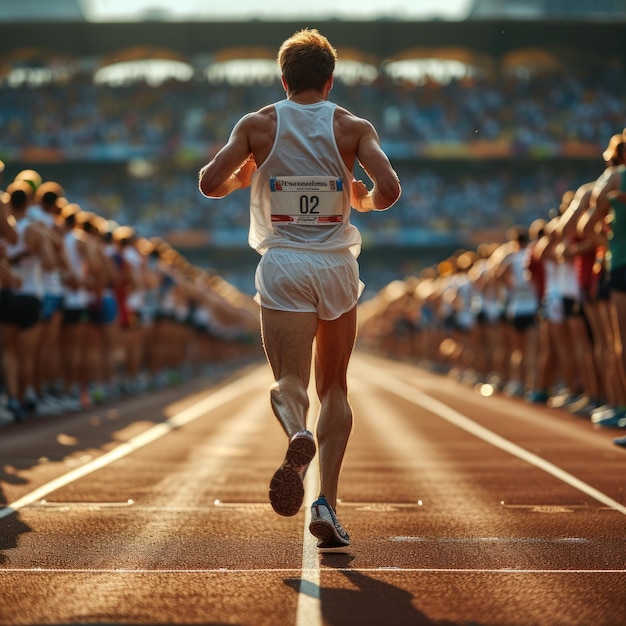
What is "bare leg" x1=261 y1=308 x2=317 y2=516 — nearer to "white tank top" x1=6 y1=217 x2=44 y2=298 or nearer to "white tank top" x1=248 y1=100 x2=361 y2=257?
"white tank top" x1=248 y1=100 x2=361 y2=257

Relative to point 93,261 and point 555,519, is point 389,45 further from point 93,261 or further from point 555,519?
point 555,519

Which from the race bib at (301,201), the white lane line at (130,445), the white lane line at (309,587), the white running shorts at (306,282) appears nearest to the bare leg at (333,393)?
the white running shorts at (306,282)

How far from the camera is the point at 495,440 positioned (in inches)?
502

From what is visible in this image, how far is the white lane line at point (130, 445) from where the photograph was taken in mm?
8203

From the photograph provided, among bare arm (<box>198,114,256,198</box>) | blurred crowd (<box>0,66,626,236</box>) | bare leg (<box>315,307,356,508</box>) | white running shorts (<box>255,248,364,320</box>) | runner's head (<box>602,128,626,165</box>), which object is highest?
blurred crowd (<box>0,66,626,236</box>)

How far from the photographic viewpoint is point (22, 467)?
10.2 m

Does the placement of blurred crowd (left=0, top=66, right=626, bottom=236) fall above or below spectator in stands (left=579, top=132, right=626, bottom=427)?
above

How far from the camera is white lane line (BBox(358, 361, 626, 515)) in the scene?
27.7 feet

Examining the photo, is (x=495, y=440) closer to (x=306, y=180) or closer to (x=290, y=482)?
(x=306, y=180)

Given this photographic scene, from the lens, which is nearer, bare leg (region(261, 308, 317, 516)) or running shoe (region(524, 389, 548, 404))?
bare leg (region(261, 308, 317, 516))

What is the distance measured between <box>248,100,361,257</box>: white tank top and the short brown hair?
92 mm

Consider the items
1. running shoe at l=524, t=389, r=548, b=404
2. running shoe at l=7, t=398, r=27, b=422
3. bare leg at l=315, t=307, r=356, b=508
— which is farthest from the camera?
running shoe at l=524, t=389, r=548, b=404

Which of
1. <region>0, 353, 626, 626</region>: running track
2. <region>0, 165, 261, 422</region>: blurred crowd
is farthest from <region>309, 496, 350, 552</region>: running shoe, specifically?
<region>0, 165, 261, 422</region>: blurred crowd

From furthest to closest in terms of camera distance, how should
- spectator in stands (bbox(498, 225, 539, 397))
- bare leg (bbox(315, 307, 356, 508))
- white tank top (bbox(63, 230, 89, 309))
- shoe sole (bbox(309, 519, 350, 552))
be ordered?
spectator in stands (bbox(498, 225, 539, 397))
white tank top (bbox(63, 230, 89, 309))
bare leg (bbox(315, 307, 356, 508))
shoe sole (bbox(309, 519, 350, 552))
